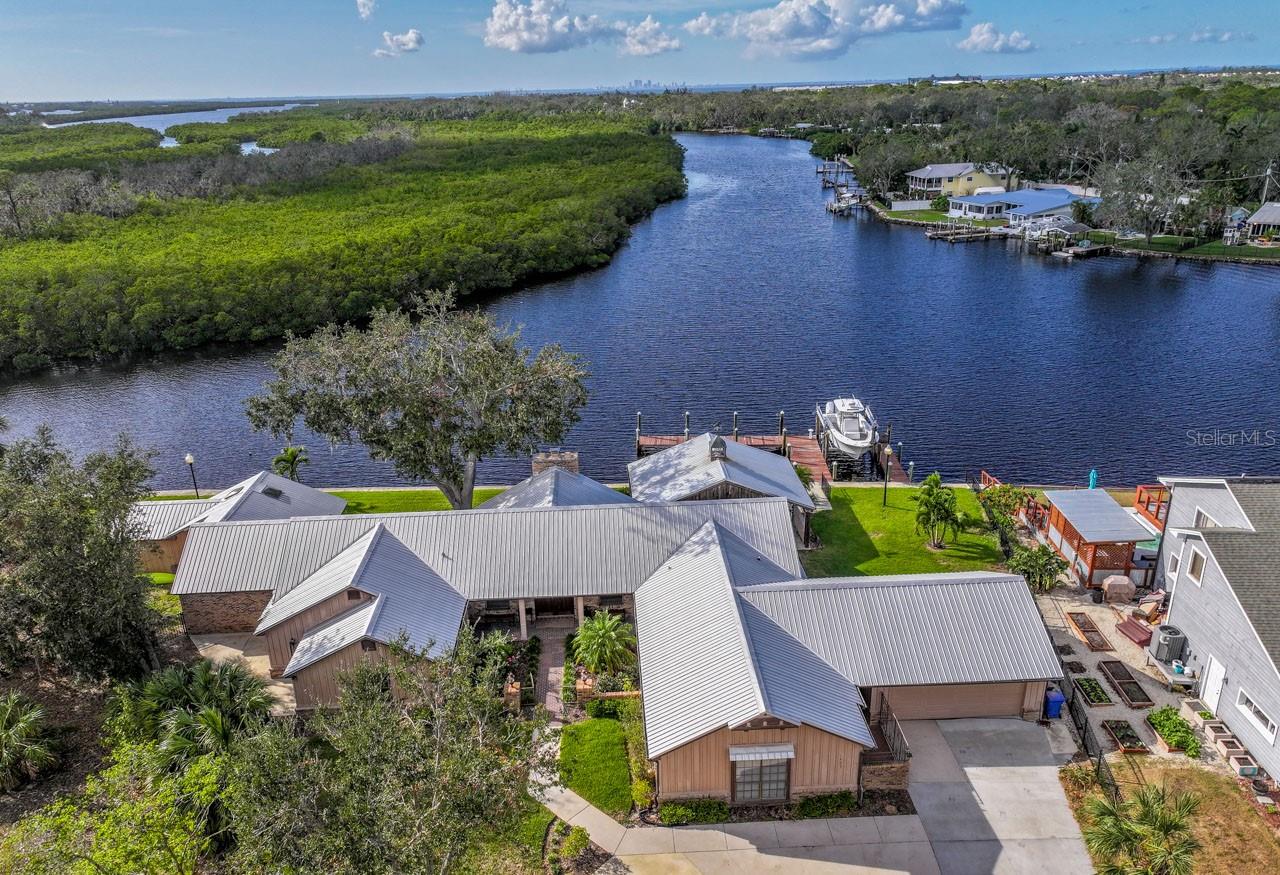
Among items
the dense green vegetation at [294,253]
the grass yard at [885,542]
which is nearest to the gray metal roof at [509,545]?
the grass yard at [885,542]

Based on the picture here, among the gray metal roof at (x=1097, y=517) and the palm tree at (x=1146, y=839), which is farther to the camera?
the gray metal roof at (x=1097, y=517)

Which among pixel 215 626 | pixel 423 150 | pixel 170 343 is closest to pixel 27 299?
pixel 170 343

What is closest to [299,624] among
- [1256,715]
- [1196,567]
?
[1256,715]

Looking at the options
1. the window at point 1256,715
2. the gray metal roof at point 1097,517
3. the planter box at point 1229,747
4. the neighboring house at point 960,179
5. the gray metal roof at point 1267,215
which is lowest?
the planter box at point 1229,747

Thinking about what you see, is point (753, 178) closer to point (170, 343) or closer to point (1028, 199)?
point (1028, 199)

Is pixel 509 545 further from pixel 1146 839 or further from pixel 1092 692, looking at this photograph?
pixel 1146 839

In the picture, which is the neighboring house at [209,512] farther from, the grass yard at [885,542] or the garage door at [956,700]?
the garage door at [956,700]

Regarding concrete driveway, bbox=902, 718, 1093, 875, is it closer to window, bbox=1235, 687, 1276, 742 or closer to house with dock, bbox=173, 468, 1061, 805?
house with dock, bbox=173, 468, 1061, 805
